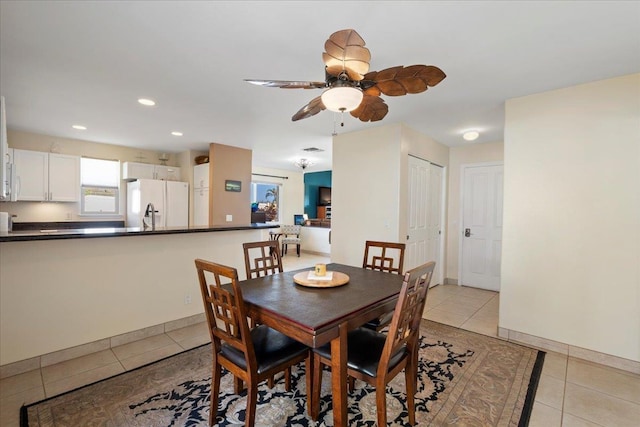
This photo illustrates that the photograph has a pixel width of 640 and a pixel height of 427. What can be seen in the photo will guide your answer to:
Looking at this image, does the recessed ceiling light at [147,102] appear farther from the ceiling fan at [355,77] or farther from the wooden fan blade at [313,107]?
the ceiling fan at [355,77]

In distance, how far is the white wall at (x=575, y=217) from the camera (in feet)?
8.18

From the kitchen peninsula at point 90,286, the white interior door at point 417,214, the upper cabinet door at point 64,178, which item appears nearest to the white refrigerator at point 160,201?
the upper cabinet door at point 64,178

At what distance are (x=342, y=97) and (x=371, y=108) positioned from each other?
50cm

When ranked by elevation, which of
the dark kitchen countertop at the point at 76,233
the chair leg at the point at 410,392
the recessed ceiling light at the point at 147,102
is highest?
the recessed ceiling light at the point at 147,102

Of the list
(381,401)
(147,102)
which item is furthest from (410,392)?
(147,102)

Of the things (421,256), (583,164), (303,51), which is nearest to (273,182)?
(421,256)

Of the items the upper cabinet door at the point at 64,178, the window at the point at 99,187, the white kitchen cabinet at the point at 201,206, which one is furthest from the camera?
the white kitchen cabinet at the point at 201,206

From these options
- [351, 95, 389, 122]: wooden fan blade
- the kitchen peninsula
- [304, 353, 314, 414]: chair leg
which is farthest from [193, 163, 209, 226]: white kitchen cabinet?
[304, 353, 314, 414]: chair leg

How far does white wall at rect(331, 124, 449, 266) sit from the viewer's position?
3.88 m

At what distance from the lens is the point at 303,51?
2.16m

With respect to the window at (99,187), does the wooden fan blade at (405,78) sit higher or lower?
higher

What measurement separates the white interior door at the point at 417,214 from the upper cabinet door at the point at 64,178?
18.1 ft

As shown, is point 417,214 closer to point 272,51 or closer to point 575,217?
point 575,217

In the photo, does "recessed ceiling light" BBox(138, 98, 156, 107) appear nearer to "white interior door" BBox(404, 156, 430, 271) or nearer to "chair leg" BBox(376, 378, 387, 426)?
"white interior door" BBox(404, 156, 430, 271)
